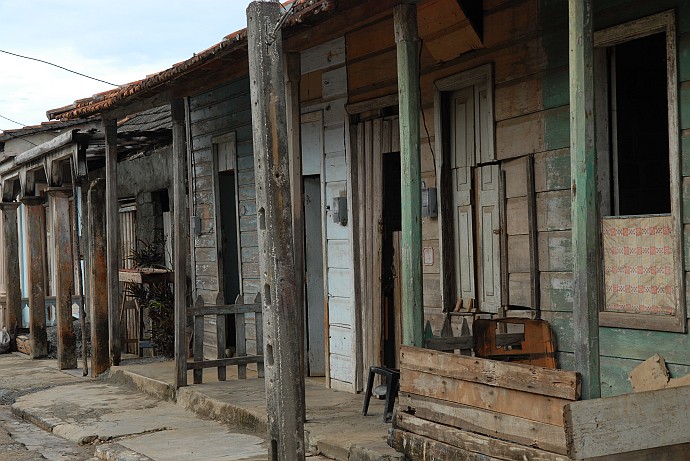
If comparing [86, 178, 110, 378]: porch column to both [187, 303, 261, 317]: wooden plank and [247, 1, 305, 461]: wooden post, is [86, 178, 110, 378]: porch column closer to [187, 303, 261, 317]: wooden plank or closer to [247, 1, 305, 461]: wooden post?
[187, 303, 261, 317]: wooden plank

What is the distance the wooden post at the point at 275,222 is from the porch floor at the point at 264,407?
2.52 feet

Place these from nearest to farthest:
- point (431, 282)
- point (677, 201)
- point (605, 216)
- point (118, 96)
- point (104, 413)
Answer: point (677, 201) < point (605, 216) < point (431, 282) < point (104, 413) < point (118, 96)

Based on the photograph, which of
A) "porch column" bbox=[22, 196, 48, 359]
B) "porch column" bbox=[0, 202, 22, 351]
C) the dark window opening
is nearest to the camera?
the dark window opening

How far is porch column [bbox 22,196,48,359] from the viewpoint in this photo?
621 inches

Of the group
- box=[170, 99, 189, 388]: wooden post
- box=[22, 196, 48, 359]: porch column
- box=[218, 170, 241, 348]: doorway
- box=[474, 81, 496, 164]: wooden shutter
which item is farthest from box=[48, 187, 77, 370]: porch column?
box=[474, 81, 496, 164]: wooden shutter

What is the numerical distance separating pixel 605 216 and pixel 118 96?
6.18 metres

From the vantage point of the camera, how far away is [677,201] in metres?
5.98

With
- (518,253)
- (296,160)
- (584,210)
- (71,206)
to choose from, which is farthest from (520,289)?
(71,206)

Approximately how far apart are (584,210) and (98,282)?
9286mm

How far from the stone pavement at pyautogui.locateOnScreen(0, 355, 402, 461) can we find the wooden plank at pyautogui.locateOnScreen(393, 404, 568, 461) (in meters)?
0.38

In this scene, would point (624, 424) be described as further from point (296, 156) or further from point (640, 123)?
point (296, 156)

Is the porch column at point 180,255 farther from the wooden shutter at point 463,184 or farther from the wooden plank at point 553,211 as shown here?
the wooden plank at point 553,211

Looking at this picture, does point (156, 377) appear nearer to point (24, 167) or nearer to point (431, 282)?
point (431, 282)

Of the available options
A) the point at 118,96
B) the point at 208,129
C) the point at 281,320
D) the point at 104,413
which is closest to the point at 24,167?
the point at 208,129
